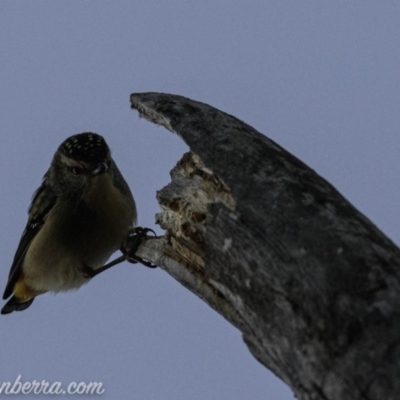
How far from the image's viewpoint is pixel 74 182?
7.67 m

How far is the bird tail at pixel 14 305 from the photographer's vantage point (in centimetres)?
919

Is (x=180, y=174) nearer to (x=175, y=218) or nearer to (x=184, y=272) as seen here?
(x=175, y=218)

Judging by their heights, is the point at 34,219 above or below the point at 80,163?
below

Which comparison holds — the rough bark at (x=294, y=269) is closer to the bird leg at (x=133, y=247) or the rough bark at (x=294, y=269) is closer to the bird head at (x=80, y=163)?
the bird leg at (x=133, y=247)

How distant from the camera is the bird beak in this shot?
23.9 ft

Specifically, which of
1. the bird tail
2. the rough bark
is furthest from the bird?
the rough bark

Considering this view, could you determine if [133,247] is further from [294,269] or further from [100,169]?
[294,269]

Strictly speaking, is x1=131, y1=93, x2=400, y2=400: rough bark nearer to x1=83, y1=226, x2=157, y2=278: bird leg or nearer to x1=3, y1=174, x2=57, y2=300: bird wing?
x1=83, y1=226, x2=157, y2=278: bird leg

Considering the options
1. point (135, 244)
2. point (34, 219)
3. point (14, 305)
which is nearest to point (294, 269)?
point (135, 244)

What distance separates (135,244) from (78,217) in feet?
2.58

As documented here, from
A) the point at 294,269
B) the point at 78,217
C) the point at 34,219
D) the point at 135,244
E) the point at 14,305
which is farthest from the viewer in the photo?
the point at 14,305

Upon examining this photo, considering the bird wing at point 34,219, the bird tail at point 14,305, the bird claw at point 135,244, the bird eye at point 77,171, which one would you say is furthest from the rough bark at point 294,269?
the bird tail at point 14,305

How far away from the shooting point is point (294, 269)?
144 inches

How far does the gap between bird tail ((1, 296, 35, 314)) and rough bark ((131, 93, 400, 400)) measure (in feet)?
15.5
